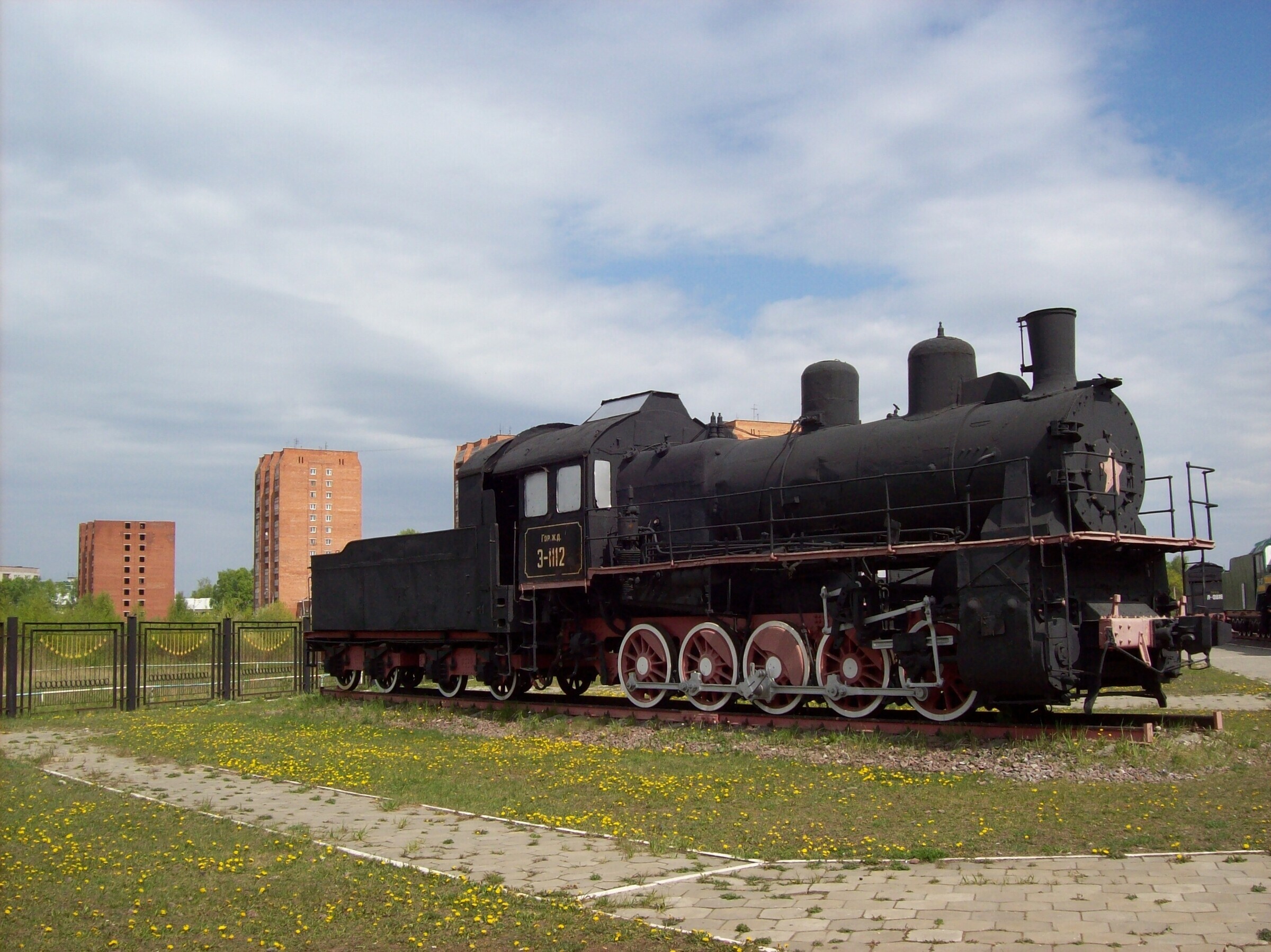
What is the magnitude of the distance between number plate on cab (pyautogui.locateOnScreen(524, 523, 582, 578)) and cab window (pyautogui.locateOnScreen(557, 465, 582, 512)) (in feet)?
0.88

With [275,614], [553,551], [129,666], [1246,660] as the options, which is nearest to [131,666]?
[129,666]

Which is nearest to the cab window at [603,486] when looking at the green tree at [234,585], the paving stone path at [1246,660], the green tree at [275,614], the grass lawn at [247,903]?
the grass lawn at [247,903]

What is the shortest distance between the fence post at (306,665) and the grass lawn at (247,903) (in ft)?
44.4

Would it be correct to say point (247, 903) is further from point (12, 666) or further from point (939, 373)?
point (12, 666)

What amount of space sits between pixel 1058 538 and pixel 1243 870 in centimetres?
471

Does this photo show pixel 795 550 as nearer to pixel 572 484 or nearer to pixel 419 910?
pixel 572 484

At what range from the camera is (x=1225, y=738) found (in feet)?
34.4

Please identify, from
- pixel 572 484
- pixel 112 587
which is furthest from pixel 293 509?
pixel 572 484

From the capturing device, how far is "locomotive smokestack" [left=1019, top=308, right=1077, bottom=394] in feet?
39.8

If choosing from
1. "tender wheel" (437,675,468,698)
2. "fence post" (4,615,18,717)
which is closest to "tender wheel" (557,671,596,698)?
"tender wheel" (437,675,468,698)

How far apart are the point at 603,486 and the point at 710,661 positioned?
323 centimetres

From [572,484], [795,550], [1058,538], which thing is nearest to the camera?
[1058,538]

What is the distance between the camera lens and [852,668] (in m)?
12.4

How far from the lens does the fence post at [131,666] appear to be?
61.5 ft
